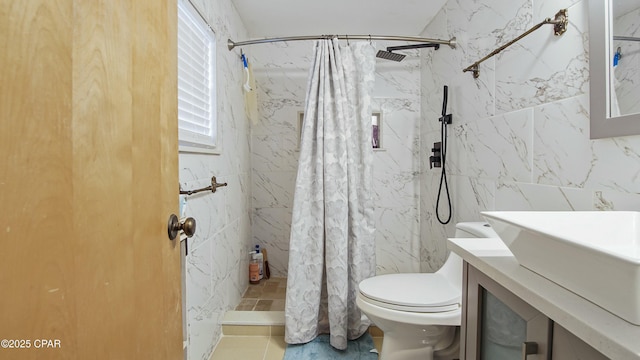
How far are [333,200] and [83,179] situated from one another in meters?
1.48

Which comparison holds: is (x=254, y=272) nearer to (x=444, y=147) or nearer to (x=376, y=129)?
(x=376, y=129)

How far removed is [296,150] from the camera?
271cm

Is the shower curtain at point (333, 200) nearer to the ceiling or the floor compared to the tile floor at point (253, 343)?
nearer to the ceiling

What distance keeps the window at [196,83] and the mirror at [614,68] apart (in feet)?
5.10

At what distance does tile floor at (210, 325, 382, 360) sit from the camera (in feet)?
5.88

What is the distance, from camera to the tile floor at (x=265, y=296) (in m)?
2.19

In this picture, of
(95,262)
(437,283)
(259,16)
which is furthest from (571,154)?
(259,16)

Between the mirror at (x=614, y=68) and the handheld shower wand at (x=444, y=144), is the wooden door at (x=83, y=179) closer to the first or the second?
the mirror at (x=614, y=68)

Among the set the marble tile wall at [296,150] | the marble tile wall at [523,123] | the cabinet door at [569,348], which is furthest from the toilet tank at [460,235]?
the marble tile wall at [296,150]

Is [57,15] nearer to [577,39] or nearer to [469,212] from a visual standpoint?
[577,39]

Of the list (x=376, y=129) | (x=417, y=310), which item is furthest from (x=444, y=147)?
(x=417, y=310)

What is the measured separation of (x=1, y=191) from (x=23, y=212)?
0.04m

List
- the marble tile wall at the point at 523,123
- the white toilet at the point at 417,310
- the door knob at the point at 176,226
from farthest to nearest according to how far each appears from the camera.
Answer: the white toilet at the point at 417,310 < the marble tile wall at the point at 523,123 < the door knob at the point at 176,226

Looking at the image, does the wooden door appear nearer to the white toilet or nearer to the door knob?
the door knob
